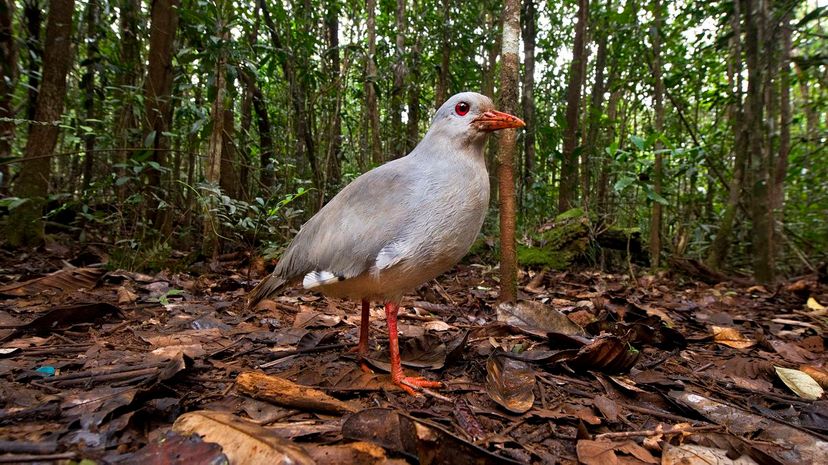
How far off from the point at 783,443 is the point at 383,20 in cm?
1060

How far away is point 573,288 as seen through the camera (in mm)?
6086

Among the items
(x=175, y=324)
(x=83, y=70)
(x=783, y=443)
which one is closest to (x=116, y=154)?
(x=83, y=70)

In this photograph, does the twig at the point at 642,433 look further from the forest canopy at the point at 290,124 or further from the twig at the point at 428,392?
the forest canopy at the point at 290,124

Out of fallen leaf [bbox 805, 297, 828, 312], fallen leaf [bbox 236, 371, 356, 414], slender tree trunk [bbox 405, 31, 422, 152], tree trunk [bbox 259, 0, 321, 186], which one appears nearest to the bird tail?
fallen leaf [bbox 236, 371, 356, 414]

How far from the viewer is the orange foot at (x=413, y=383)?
2.46 metres

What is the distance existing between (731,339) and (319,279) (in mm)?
3227

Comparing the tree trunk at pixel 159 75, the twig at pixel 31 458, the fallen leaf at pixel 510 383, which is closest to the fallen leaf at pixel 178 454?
the twig at pixel 31 458

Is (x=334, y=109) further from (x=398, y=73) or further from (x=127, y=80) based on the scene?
(x=127, y=80)

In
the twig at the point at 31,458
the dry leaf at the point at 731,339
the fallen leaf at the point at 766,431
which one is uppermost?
the twig at the point at 31,458

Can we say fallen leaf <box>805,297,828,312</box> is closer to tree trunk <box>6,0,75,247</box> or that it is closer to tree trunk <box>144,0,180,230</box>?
tree trunk <box>144,0,180,230</box>

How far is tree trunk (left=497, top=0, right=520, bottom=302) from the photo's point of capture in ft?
12.0

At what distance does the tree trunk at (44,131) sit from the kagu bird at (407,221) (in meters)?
4.54

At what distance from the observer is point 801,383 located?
279cm

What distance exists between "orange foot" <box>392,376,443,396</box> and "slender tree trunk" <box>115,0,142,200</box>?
486 cm
